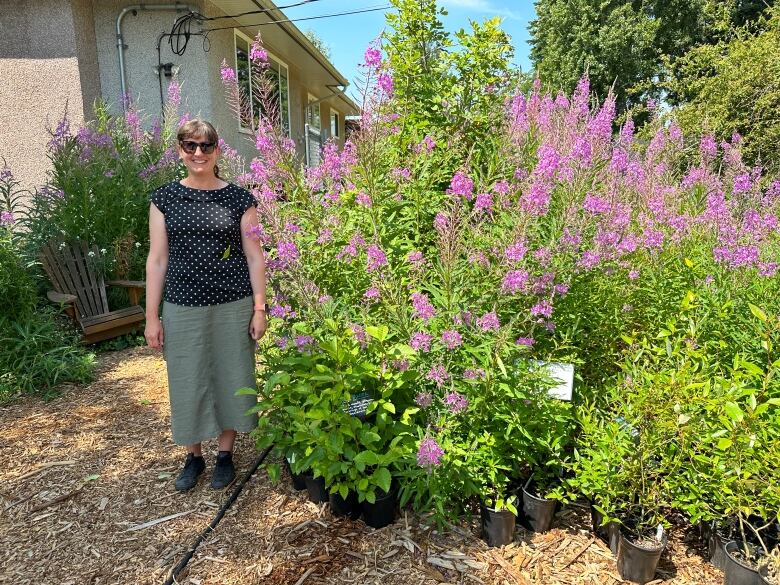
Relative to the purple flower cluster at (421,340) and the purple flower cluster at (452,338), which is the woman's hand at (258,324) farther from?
the purple flower cluster at (452,338)

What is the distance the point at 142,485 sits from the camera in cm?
305

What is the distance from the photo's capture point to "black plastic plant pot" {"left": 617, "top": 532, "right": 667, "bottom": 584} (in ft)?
7.27

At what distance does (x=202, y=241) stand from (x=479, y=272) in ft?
4.58

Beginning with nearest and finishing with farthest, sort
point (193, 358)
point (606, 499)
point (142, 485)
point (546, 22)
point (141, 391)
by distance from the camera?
point (606, 499)
point (193, 358)
point (142, 485)
point (141, 391)
point (546, 22)

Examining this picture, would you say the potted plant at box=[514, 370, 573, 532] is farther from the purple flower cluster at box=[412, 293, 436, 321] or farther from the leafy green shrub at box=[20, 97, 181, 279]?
the leafy green shrub at box=[20, 97, 181, 279]

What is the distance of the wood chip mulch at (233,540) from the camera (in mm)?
2340

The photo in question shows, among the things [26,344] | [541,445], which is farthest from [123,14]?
[541,445]

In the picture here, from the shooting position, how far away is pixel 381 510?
2.54 metres

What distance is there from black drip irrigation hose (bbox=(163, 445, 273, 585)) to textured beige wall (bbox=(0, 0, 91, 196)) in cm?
787

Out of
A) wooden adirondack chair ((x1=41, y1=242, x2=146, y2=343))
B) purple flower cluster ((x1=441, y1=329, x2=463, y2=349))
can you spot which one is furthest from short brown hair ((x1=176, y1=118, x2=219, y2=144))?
wooden adirondack chair ((x1=41, y1=242, x2=146, y2=343))

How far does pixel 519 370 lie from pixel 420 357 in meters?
0.45

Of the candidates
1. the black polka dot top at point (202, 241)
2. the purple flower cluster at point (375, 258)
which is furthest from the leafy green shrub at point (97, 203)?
the purple flower cluster at point (375, 258)

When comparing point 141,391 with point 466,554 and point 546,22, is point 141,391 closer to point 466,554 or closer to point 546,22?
point 466,554

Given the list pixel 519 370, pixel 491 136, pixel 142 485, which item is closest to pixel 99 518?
pixel 142 485
